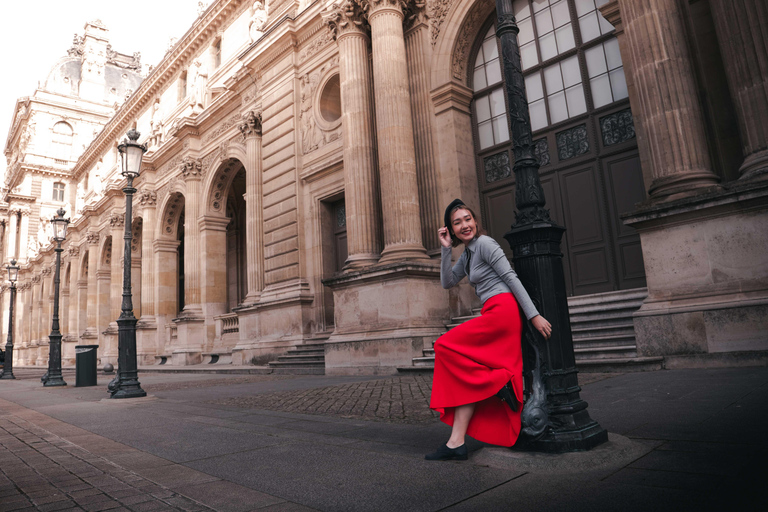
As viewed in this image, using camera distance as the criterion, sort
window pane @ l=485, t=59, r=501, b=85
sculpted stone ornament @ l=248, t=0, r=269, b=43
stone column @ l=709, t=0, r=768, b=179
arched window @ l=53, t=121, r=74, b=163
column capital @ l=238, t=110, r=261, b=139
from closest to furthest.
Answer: stone column @ l=709, t=0, r=768, b=179
window pane @ l=485, t=59, r=501, b=85
column capital @ l=238, t=110, r=261, b=139
sculpted stone ornament @ l=248, t=0, r=269, b=43
arched window @ l=53, t=121, r=74, b=163

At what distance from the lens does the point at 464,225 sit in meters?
3.76

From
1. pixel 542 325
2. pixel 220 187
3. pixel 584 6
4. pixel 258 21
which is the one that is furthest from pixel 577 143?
pixel 220 187

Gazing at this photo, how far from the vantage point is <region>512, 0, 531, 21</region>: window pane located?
A: 13.3 metres

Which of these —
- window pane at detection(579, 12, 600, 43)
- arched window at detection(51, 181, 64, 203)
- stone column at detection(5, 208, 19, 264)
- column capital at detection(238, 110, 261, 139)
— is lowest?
window pane at detection(579, 12, 600, 43)

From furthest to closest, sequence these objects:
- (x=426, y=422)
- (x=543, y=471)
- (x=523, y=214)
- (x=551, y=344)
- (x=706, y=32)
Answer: (x=706, y=32), (x=426, y=422), (x=523, y=214), (x=551, y=344), (x=543, y=471)

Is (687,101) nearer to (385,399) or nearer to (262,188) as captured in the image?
(385,399)

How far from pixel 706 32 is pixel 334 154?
10073 millimetres

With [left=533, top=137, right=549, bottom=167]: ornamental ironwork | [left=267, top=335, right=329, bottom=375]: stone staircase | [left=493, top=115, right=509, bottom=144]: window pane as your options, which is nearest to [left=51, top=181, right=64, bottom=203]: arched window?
[left=267, top=335, right=329, bottom=375]: stone staircase

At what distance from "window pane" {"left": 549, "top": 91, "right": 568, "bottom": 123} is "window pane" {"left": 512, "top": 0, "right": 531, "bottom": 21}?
2424mm

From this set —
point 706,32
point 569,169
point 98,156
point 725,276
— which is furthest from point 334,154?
point 98,156

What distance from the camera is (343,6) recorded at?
1470 cm

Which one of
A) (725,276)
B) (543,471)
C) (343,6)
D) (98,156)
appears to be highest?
(98,156)

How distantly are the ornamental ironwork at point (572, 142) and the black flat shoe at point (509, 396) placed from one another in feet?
32.2

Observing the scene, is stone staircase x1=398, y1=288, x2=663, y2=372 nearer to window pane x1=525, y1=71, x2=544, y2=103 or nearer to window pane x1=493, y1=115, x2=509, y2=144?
window pane x1=493, y1=115, x2=509, y2=144
